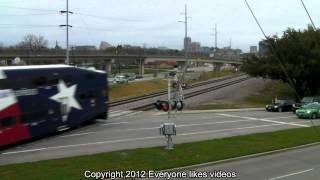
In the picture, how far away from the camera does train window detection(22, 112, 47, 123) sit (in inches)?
1112

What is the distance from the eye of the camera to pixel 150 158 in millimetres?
22016

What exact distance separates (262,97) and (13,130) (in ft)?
187

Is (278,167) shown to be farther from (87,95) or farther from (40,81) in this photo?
(87,95)

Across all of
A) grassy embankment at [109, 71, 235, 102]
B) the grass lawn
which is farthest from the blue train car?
grassy embankment at [109, 71, 235, 102]

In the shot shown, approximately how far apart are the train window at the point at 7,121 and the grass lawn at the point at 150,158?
19.0ft

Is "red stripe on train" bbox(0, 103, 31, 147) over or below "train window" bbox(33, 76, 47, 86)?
below

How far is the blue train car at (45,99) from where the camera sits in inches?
1056

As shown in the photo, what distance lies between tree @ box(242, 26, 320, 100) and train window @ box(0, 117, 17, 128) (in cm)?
4821

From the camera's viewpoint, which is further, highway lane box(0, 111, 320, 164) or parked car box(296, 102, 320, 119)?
parked car box(296, 102, 320, 119)

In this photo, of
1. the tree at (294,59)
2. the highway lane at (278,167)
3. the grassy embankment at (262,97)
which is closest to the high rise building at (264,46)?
the tree at (294,59)

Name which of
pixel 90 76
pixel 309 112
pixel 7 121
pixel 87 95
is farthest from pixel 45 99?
pixel 309 112

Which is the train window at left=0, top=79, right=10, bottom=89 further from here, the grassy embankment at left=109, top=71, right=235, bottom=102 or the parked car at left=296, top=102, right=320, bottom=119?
the grassy embankment at left=109, top=71, right=235, bottom=102

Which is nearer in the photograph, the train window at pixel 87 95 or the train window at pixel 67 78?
the train window at pixel 67 78

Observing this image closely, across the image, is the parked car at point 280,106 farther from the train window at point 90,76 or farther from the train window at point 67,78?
the train window at point 67,78
